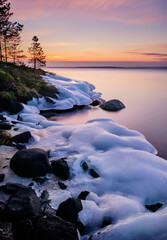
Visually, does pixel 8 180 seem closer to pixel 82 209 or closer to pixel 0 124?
pixel 82 209

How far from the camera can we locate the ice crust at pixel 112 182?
195 inches

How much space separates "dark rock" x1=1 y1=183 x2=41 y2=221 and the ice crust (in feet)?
2.79

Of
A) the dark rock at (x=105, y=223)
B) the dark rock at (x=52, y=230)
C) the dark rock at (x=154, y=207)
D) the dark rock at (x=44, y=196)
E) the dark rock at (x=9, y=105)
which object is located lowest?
the dark rock at (x=154, y=207)

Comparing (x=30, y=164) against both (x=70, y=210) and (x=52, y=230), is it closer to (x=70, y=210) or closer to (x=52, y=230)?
(x=70, y=210)

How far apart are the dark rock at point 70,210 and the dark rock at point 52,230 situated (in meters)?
0.68

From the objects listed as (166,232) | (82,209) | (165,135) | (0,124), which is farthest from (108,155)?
(165,135)

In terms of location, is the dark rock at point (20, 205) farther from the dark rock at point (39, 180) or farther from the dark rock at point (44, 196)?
the dark rock at point (39, 180)

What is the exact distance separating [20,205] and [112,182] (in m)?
4.04

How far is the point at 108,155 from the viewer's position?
9.44 m

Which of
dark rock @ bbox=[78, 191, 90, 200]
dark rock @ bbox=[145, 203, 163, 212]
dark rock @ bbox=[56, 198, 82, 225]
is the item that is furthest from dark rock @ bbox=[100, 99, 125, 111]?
dark rock @ bbox=[56, 198, 82, 225]

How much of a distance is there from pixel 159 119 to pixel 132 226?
20.1 meters

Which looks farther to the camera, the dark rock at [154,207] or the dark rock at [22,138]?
the dark rock at [22,138]

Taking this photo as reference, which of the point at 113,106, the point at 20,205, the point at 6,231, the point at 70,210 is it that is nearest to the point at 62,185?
the point at 70,210

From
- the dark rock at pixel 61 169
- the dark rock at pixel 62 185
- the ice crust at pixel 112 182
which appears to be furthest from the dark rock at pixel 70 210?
the dark rock at pixel 61 169
